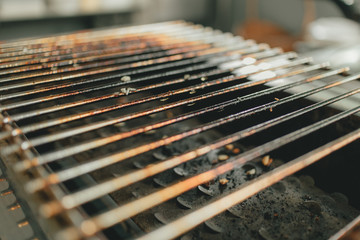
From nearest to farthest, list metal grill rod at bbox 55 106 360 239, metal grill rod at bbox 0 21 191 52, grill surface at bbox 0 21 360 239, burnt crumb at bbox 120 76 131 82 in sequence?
metal grill rod at bbox 55 106 360 239
grill surface at bbox 0 21 360 239
burnt crumb at bbox 120 76 131 82
metal grill rod at bbox 0 21 191 52

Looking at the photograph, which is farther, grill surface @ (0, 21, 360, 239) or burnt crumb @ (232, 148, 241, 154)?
burnt crumb @ (232, 148, 241, 154)

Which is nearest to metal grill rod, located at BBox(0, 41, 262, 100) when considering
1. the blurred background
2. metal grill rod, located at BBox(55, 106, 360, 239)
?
the blurred background

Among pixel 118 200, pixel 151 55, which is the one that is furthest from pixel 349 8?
pixel 118 200

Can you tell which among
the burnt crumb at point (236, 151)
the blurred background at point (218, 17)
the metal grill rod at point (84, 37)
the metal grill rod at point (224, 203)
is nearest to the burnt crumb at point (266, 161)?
the burnt crumb at point (236, 151)

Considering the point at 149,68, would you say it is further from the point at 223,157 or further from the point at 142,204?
the point at 142,204

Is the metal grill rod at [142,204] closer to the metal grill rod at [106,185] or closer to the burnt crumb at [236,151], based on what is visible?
the metal grill rod at [106,185]

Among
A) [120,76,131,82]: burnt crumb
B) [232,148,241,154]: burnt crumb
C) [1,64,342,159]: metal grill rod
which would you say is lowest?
[232,148,241,154]: burnt crumb

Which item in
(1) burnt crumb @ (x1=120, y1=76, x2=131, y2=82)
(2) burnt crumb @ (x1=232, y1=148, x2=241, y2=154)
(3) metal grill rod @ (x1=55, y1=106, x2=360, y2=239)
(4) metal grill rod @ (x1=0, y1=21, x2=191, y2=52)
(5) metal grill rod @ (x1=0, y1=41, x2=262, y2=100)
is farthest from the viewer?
(4) metal grill rod @ (x1=0, y1=21, x2=191, y2=52)

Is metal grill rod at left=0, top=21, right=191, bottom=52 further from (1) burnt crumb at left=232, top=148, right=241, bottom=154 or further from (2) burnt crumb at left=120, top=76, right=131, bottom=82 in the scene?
(1) burnt crumb at left=232, top=148, right=241, bottom=154

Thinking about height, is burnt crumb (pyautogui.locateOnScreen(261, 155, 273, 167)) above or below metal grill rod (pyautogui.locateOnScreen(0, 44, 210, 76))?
below
